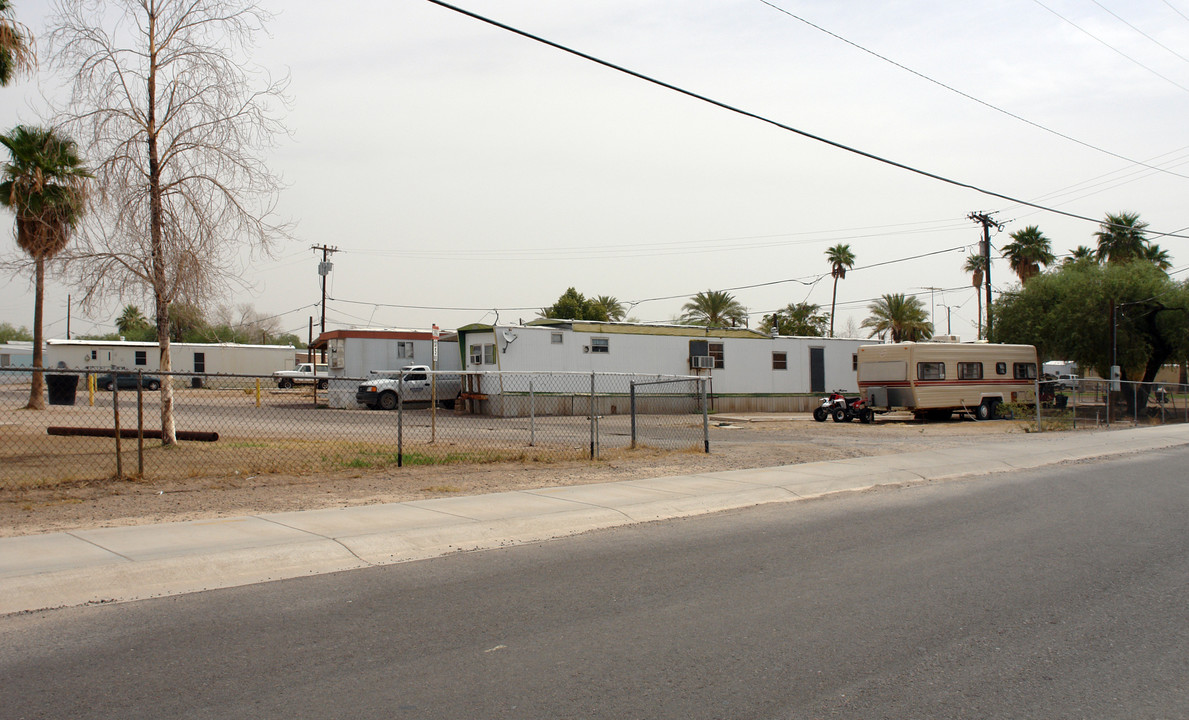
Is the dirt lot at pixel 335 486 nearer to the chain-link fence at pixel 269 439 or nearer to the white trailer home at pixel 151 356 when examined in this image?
the chain-link fence at pixel 269 439

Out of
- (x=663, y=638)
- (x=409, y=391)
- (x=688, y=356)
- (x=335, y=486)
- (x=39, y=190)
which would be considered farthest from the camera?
(x=688, y=356)

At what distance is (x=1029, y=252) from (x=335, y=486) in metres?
51.3

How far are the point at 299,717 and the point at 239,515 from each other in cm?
576

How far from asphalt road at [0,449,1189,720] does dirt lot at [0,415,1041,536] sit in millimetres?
3199

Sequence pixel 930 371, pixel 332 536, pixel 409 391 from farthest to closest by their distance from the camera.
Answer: pixel 409 391
pixel 930 371
pixel 332 536

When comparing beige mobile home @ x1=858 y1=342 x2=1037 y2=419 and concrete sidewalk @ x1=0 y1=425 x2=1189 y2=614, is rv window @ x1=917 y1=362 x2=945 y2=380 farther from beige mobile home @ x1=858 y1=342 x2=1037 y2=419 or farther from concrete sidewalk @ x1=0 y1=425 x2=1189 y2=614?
concrete sidewalk @ x1=0 y1=425 x2=1189 y2=614

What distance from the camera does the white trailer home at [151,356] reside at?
48938mm

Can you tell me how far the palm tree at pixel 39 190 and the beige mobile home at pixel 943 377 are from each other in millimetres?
24375

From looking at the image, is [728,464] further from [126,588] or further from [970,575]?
[126,588]

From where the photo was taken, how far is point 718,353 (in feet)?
115

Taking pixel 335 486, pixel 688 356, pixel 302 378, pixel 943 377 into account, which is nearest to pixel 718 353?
pixel 688 356

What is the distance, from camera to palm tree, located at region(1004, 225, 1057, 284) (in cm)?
5200

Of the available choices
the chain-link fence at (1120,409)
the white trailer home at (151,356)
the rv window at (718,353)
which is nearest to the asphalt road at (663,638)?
the chain-link fence at (1120,409)

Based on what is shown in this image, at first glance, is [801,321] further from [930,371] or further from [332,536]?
[332,536]
